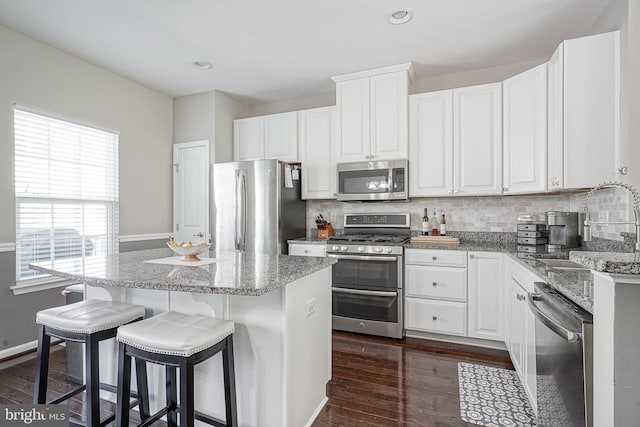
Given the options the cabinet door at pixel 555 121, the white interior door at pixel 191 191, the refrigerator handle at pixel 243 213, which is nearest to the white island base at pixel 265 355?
the refrigerator handle at pixel 243 213

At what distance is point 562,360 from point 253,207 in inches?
117

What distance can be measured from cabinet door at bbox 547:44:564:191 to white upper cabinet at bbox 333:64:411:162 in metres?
1.21

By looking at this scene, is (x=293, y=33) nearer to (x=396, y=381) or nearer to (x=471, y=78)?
(x=471, y=78)

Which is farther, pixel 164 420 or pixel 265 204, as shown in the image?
pixel 265 204

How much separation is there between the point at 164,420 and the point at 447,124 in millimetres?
3326

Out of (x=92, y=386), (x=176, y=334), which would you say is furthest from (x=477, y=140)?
(x=92, y=386)

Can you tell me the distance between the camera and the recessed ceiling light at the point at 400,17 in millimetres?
2445

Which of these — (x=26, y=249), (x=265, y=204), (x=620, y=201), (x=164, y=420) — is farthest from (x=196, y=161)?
(x=620, y=201)

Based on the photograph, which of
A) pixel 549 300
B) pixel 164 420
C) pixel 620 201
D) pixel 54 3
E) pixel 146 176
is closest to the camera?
pixel 549 300

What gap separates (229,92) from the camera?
4.08 metres

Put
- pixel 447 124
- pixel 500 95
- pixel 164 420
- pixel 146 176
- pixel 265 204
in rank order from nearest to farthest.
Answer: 1. pixel 164 420
2. pixel 500 95
3. pixel 447 124
4. pixel 265 204
5. pixel 146 176

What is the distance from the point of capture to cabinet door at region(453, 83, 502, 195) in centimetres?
301

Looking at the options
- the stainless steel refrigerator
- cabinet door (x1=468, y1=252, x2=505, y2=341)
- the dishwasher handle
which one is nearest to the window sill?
→ the stainless steel refrigerator

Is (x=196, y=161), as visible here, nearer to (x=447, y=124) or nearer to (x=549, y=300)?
(x=447, y=124)
